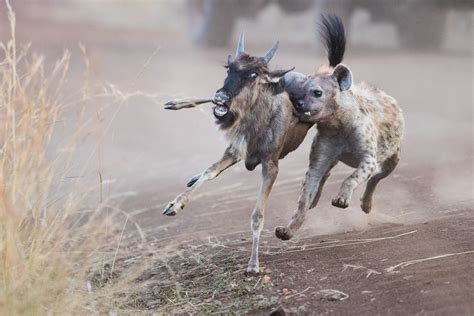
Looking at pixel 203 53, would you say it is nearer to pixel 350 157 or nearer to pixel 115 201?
pixel 115 201

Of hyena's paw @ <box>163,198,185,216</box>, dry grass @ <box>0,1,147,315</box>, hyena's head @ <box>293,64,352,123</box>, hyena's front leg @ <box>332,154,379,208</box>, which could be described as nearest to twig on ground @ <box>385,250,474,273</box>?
hyena's front leg @ <box>332,154,379,208</box>

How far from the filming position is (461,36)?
11.6 m

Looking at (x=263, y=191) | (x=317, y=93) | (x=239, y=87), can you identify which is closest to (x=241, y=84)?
(x=239, y=87)

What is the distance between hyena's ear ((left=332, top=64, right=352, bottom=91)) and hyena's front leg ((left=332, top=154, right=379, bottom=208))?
1.33 ft

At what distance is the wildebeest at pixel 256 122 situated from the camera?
4254 millimetres

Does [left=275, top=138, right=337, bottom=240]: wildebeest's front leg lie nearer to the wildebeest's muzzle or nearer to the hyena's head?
the hyena's head

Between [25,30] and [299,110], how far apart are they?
22.6ft

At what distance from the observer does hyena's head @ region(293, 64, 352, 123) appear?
439 cm

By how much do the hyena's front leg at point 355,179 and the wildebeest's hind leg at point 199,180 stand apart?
0.61 m

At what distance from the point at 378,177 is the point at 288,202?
146 centimetres

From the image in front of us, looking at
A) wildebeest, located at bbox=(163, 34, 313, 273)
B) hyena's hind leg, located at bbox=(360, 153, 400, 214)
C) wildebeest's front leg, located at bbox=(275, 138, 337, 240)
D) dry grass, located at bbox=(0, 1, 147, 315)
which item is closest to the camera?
dry grass, located at bbox=(0, 1, 147, 315)

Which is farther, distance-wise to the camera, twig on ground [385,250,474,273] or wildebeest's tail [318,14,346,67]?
wildebeest's tail [318,14,346,67]

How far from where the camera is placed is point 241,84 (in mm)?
4223

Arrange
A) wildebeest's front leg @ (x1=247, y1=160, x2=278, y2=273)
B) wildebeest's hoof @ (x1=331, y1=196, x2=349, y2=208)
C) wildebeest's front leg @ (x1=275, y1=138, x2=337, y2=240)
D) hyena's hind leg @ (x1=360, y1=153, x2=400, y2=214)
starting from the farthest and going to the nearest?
hyena's hind leg @ (x1=360, y1=153, x2=400, y2=214), wildebeest's front leg @ (x1=275, y1=138, x2=337, y2=240), wildebeest's front leg @ (x1=247, y1=160, x2=278, y2=273), wildebeest's hoof @ (x1=331, y1=196, x2=349, y2=208)
